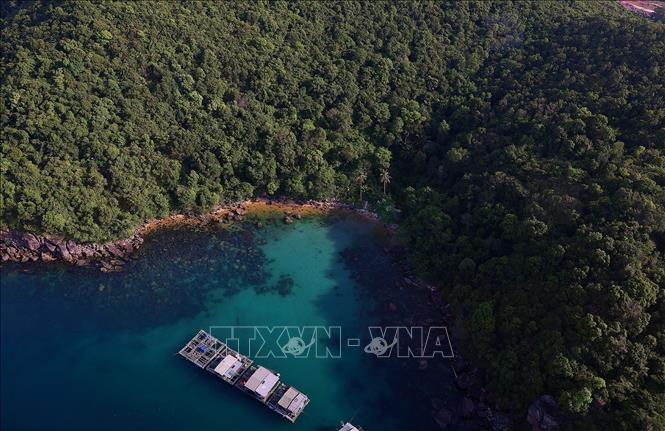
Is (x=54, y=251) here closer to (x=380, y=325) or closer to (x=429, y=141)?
(x=380, y=325)

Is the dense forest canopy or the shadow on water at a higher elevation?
the dense forest canopy

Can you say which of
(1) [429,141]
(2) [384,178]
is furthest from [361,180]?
(1) [429,141]

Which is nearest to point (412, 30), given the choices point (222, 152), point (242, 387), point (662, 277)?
point (222, 152)

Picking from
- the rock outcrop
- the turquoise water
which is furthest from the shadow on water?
the rock outcrop

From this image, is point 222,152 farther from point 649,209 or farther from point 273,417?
point 649,209

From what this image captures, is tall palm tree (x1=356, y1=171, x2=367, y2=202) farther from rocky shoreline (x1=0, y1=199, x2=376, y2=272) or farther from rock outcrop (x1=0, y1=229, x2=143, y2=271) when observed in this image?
rock outcrop (x1=0, y1=229, x2=143, y2=271)

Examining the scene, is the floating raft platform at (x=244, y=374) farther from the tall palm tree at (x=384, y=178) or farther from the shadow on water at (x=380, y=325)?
the tall palm tree at (x=384, y=178)
